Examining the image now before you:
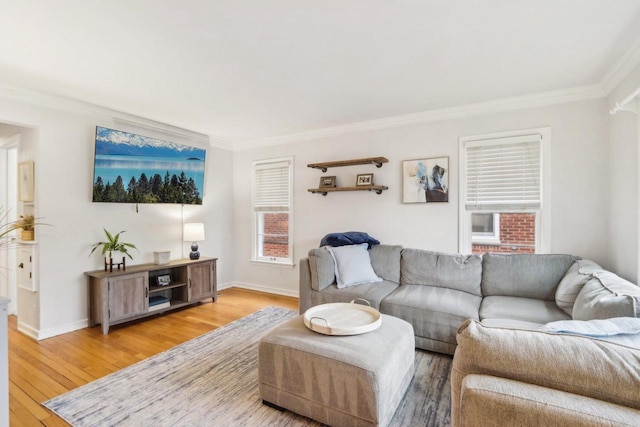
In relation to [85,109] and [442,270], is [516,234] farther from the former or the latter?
[85,109]

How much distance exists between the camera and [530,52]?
2.27 metres

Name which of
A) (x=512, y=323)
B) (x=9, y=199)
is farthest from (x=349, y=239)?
(x=9, y=199)

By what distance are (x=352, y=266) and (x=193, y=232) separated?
7.65 ft

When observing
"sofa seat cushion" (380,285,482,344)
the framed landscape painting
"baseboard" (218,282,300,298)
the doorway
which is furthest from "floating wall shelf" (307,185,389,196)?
the doorway

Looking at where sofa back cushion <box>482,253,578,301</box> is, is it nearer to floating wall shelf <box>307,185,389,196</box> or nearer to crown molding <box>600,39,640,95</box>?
floating wall shelf <box>307,185,389,196</box>

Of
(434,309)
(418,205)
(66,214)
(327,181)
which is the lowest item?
(434,309)

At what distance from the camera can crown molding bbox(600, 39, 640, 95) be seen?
7.30 feet

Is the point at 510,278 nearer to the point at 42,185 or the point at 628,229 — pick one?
the point at 628,229

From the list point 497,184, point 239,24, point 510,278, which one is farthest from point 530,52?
point 239,24

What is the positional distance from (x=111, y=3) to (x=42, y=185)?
227 centimetres

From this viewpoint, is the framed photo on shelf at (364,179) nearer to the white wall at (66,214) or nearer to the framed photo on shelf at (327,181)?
the framed photo on shelf at (327,181)

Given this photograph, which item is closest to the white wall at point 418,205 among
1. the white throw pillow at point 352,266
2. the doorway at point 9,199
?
the white throw pillow at point 352,266

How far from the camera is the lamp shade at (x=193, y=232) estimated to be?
420cm

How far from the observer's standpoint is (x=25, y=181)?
10.5 feet
